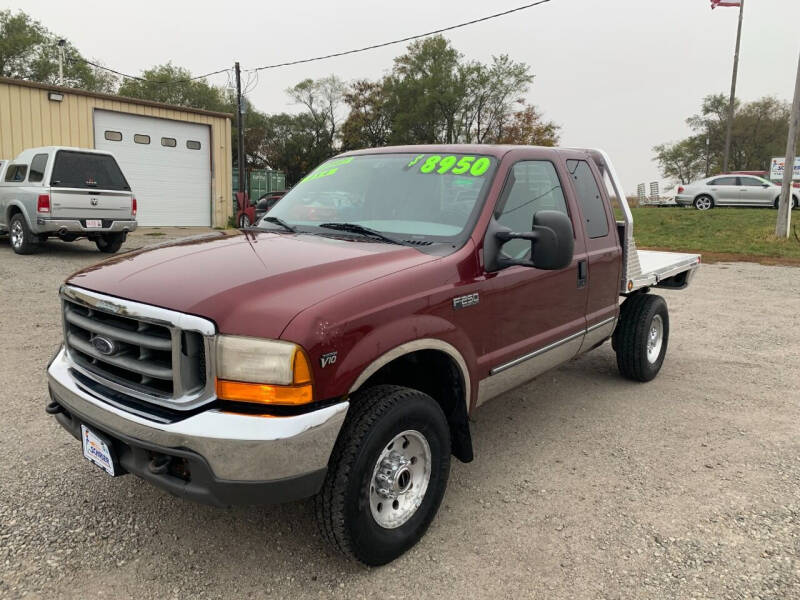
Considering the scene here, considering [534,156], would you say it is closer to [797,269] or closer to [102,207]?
[102,207]

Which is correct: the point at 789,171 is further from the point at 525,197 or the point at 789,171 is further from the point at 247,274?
the point at 247,274

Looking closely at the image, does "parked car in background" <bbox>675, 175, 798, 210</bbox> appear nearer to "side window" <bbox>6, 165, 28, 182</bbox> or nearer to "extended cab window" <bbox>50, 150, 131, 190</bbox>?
"extended cab window" <bbox>50, 150, 131, 190</bbox>

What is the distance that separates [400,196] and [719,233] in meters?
17.9

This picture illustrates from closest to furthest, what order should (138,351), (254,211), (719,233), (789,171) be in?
1. (138,351)
2. (254,211)
3. (789,171)
4. (719,233)

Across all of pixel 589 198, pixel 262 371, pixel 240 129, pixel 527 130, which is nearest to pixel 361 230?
pixel 262 371

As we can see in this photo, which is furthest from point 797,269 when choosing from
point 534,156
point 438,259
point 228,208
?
point 228,208

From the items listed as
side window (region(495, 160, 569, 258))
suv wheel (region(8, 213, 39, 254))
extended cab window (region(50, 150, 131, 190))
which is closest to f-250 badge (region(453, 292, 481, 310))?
side window (region(495, 160, 569, 258))

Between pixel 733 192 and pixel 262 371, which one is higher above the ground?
pixel 733 192

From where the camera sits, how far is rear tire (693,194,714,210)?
24.4 m

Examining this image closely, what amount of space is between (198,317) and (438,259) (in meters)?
1.14

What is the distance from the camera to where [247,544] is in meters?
2.78

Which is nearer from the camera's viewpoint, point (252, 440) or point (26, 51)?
point (252, 440)

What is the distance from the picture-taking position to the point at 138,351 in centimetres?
245

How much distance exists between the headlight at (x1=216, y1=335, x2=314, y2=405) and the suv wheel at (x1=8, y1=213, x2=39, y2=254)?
1095 cm
